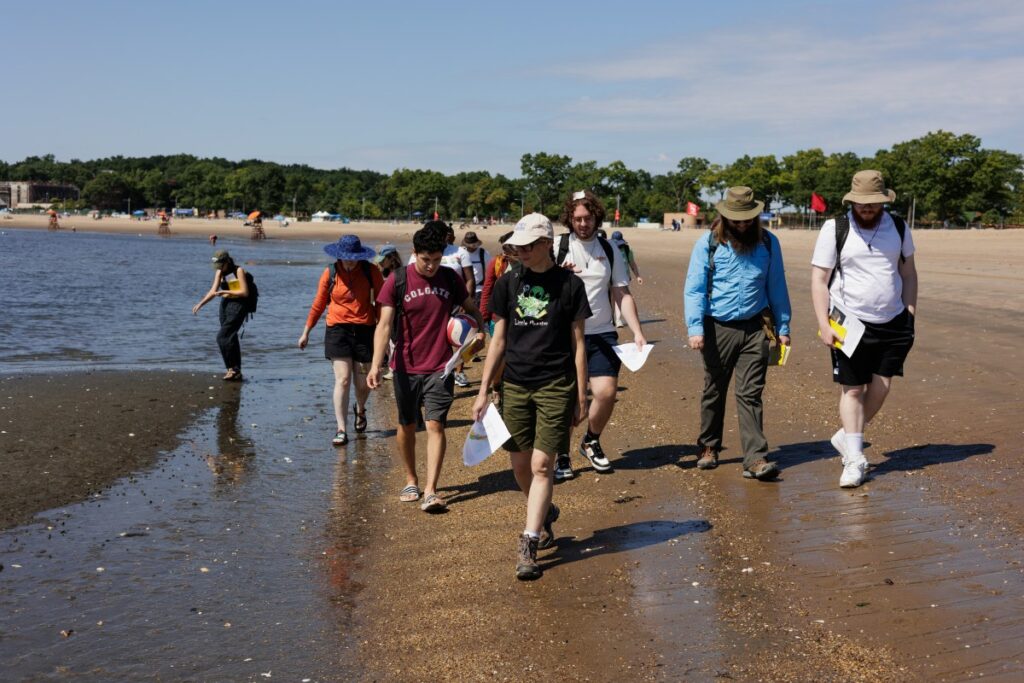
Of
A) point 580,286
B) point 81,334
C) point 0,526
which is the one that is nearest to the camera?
point 580,286

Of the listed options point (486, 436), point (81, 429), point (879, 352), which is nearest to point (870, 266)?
point (879, 352)

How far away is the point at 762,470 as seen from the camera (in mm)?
6594

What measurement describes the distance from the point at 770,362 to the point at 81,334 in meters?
14.9

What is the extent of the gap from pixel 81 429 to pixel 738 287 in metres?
6.40

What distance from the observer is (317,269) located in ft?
146

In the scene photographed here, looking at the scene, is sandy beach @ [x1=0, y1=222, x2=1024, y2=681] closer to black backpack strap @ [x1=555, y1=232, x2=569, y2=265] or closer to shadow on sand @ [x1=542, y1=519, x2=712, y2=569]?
shadow on sand @ [x1=542, y1=519, x2=712, y2=569]

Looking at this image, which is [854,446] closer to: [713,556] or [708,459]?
[708,459]

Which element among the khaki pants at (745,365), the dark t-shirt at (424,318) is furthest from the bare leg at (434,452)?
the khaki pants at (745,365)

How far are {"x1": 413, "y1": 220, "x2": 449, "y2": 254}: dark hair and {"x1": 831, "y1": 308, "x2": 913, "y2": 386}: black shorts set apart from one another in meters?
2.81

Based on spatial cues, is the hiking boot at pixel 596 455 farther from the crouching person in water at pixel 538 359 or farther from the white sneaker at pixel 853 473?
the crouching person in water at pixel 538 359

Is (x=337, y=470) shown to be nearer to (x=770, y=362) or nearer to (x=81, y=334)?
(x=770, y=362)

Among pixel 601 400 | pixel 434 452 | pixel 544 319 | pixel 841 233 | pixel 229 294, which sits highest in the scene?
pixel 841 233

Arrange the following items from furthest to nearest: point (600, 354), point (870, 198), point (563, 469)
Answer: point (563, 469), point (600, 354), point (870, 198)

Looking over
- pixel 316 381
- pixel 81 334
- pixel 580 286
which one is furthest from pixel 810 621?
pixel 81 334
